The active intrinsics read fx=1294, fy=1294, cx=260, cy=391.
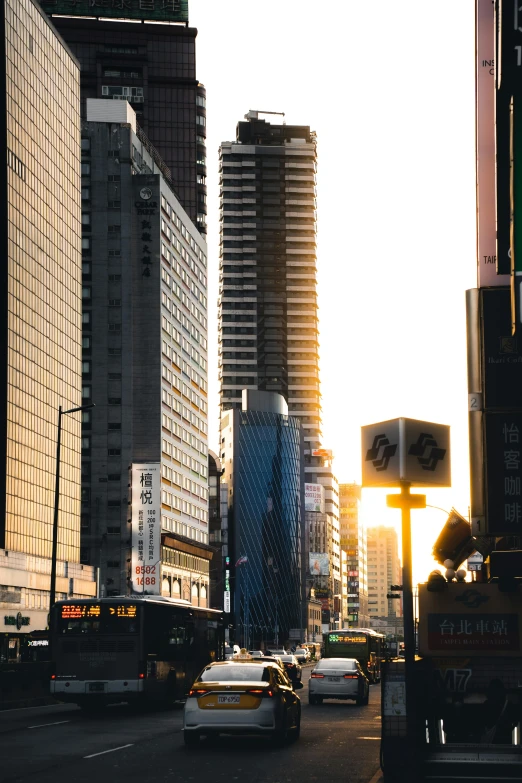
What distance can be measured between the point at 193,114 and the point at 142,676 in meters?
145

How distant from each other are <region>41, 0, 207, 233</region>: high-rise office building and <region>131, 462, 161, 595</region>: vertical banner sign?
1993 inches

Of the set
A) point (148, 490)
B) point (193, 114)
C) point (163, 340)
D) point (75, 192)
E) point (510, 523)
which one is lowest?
point (510, 523)

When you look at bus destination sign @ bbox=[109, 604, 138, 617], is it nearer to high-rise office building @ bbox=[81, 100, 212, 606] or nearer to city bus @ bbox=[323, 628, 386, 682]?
city bus @ bbox=[323, 628, 386, 682]

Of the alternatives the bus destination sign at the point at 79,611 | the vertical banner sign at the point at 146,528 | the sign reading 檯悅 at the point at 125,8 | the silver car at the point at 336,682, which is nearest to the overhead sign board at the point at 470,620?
the bus destination sign at the point at 79,611

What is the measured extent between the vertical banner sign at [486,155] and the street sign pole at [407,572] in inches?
525

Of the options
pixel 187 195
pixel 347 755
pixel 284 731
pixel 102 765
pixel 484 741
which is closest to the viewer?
pixel 484 741

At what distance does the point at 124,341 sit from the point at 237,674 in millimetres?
108170

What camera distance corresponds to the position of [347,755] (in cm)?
2164

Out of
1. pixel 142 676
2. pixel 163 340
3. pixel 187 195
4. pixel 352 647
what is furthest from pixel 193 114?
pixel 142 676

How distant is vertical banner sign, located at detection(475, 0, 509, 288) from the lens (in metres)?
26.8

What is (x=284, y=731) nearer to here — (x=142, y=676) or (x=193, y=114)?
(x=142, y=676)

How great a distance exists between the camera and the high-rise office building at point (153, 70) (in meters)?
170

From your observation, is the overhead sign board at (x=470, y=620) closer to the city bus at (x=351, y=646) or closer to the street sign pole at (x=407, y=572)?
the street sign pole at (x=407, y=572)

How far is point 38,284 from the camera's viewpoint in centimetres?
10306
